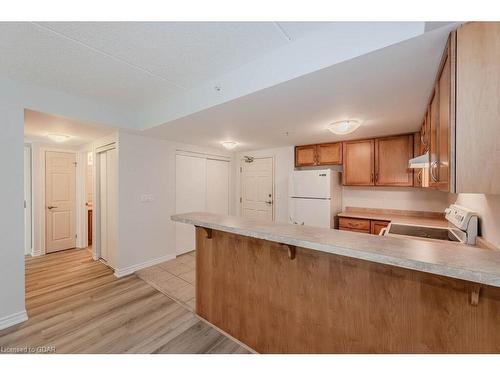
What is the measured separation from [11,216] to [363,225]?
4250 millimetres

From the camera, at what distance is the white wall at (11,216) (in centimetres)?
198

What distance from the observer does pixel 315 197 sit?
11.6 feet

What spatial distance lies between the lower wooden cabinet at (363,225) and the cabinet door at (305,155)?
1225 mm

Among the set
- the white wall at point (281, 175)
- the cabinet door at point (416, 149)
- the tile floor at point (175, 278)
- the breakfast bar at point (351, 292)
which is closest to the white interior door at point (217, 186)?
the white wall at point (281, 175)

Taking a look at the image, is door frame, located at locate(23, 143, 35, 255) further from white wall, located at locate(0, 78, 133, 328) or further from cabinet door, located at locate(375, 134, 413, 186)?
cabinet door, located at locate(375, 134, 413, 186)

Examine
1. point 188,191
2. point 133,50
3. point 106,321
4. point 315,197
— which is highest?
point 133,50

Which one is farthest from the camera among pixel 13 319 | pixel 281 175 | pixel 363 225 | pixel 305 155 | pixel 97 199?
pixel 281 175

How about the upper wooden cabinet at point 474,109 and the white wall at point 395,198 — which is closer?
the upper wooden cabinet at point 474,109

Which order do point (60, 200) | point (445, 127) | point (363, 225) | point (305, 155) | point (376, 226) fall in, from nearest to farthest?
1. point (445, 127)
2. point (376, 226)
3. point (363, 225)
4. point (305, 155)
5. point (60, 200)

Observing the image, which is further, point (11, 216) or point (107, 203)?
point (107, 203)

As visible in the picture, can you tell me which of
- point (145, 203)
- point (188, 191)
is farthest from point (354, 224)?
point (145, 203)

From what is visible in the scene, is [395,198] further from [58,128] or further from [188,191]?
[58,128]

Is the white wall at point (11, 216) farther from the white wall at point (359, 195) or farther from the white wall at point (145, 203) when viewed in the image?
the white wall at point (359, 195)
